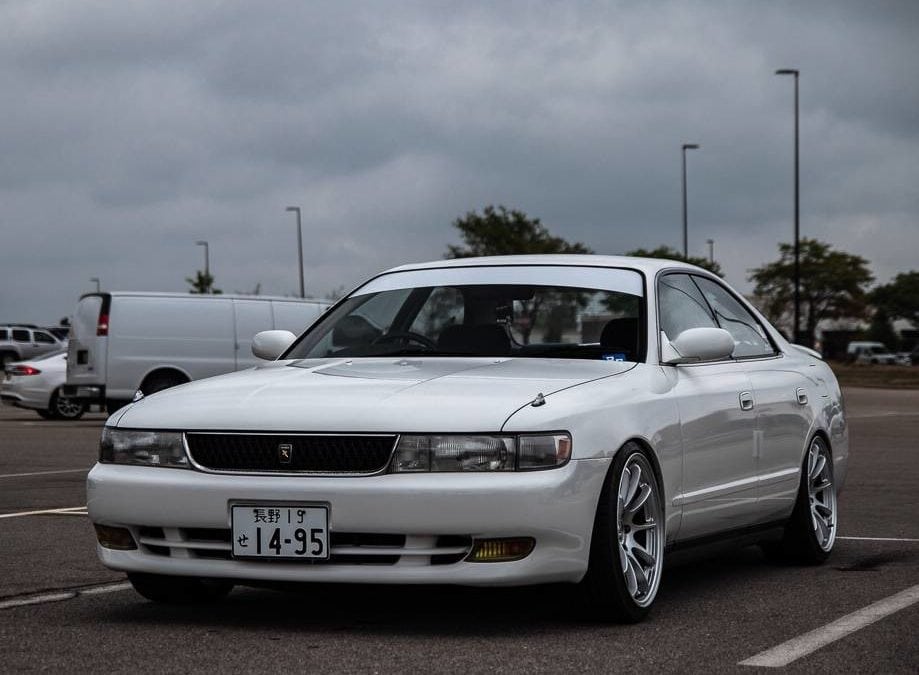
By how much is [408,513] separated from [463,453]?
28cm

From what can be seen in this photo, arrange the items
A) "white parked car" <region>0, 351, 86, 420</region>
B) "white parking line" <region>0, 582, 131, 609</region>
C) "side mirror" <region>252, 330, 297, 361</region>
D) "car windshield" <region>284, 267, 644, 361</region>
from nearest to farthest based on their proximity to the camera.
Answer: "white parking line" <region>0, 582, 131, 609</region>
"car windshield" <region>284, 267, 644, 361</region>
"side mirror" <region>252, 330, 297, 361</region>
"white parked car" <region>0, 351, 86, 420</region>

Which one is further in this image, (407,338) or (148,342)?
(148,342)

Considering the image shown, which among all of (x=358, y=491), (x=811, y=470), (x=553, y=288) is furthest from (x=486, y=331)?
(x=811, y=470)

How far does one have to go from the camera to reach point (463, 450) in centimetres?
Answer: 562

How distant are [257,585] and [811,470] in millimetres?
3536

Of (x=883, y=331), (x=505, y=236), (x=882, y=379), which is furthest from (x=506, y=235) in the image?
(x=883, y=331)

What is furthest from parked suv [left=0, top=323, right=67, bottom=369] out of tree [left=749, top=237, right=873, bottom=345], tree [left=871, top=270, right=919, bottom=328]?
tree [left=871, top=270, right=919, bottom=328]

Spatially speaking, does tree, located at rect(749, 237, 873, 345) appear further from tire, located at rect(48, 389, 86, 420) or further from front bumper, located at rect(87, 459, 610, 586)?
front bumper, located at rect(87, 459, 610, 586)

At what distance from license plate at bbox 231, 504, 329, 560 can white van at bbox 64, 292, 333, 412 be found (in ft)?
60.4

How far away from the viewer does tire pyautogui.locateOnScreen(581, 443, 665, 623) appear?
5.90m

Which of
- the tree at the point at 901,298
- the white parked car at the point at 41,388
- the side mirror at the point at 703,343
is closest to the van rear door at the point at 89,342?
the white parked car at the point at 41,388

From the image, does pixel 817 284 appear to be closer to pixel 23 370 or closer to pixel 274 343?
pixel 23 370

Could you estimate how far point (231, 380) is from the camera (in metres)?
6.62

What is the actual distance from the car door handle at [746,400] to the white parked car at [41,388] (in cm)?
2086
